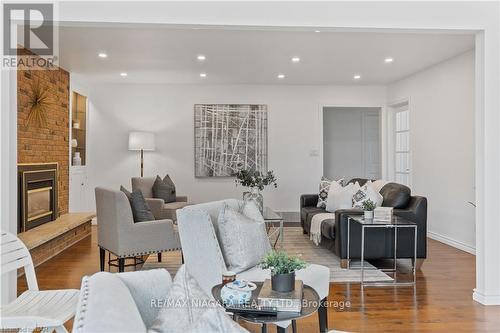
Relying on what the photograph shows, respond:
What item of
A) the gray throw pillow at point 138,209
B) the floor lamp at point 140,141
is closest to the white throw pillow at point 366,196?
the gray throw pillow at point 138,209

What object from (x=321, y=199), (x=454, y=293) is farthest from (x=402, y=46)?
(x=454, y=293)

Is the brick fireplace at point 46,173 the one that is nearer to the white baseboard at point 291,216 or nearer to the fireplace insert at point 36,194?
the fireplace insert at point 36,194

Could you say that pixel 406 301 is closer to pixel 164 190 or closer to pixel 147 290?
pixel 147 290

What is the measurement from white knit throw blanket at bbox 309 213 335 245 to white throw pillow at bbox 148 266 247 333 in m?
3.89

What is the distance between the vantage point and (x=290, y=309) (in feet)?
6.21

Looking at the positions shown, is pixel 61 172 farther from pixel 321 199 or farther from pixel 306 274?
pixel 306 274

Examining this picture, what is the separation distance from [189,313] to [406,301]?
9.17ft

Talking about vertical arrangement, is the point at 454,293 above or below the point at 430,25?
below

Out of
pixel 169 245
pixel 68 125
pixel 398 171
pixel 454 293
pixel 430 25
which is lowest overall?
pixel 454 293

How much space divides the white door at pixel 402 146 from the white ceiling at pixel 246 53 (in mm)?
688

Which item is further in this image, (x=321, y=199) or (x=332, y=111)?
(x=332, y=111)

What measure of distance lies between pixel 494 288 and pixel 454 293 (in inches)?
14.2

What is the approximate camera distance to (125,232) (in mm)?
3900

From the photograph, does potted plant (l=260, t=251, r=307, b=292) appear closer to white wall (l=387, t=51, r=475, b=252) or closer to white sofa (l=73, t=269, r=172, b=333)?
white sofa (l=73, t=269, r=172, b=333)
